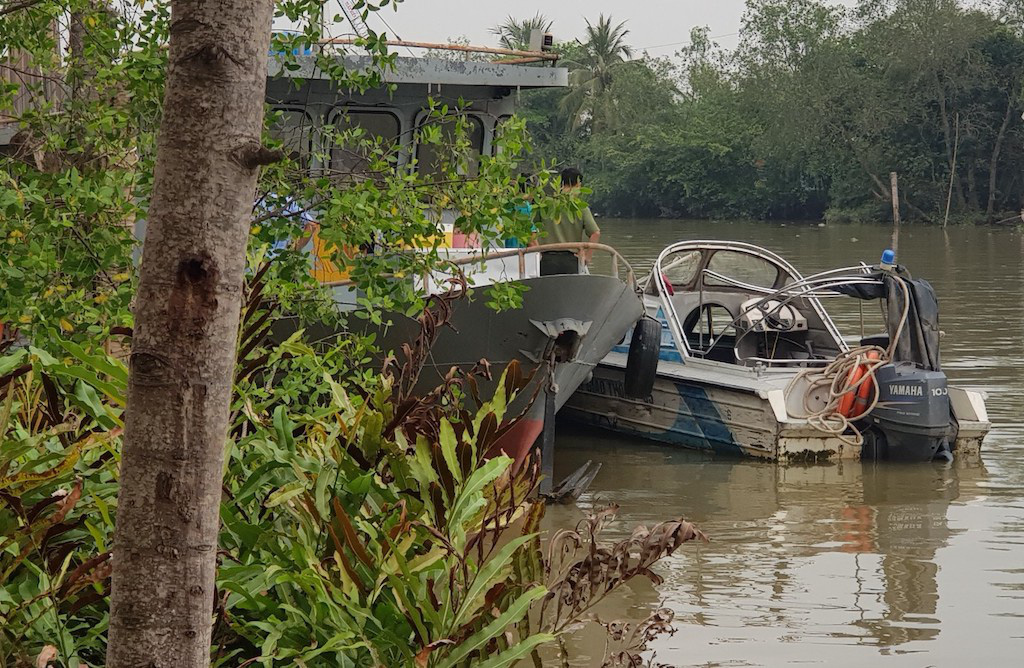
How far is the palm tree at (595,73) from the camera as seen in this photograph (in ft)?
262

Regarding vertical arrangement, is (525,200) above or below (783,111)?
below

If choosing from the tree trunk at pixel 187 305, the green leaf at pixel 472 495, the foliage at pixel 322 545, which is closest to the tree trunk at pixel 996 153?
the foliage at pixel 322 545

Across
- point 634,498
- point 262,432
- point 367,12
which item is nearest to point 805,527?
point 634,498

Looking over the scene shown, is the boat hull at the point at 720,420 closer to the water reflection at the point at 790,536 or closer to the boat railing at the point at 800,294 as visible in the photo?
the water reflection at the point at 790,536

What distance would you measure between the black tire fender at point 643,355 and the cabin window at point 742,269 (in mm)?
1810

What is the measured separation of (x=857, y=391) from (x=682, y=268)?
2797 mm

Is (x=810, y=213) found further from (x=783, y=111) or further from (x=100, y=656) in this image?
(x=100, y=656)

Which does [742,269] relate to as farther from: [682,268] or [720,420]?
[720,420]

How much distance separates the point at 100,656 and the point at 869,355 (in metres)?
8.62

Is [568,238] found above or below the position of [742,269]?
above

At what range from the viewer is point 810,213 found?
217 ft

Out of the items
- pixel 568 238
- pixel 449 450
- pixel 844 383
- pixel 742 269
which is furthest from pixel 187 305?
pixel 742 269

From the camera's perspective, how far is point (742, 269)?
13.2 meters

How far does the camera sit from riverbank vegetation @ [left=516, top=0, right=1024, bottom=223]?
55.8m
